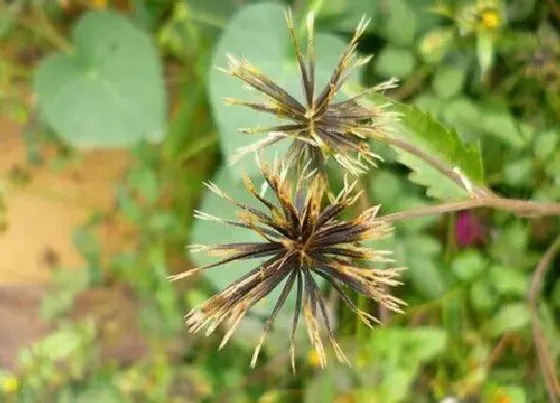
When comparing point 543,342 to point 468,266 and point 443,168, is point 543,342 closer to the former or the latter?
point 468,266

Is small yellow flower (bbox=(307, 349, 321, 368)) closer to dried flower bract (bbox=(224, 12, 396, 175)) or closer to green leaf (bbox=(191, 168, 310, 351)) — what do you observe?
green leaf (bbox=(191, 168, 310, 351))

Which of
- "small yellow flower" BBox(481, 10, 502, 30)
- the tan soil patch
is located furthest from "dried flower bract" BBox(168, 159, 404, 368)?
the tan soil patch

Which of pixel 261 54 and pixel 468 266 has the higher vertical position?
pixel 261 54

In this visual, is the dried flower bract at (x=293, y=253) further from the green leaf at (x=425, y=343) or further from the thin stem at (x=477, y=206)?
the green leaf at (x=425, y=343)

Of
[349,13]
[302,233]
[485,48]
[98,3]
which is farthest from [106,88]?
[302,233]

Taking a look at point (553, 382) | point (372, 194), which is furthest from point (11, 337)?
point (553, 382)

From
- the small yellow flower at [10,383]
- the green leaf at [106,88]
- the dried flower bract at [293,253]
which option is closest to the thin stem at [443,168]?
the dried flower bract at [293,253]
